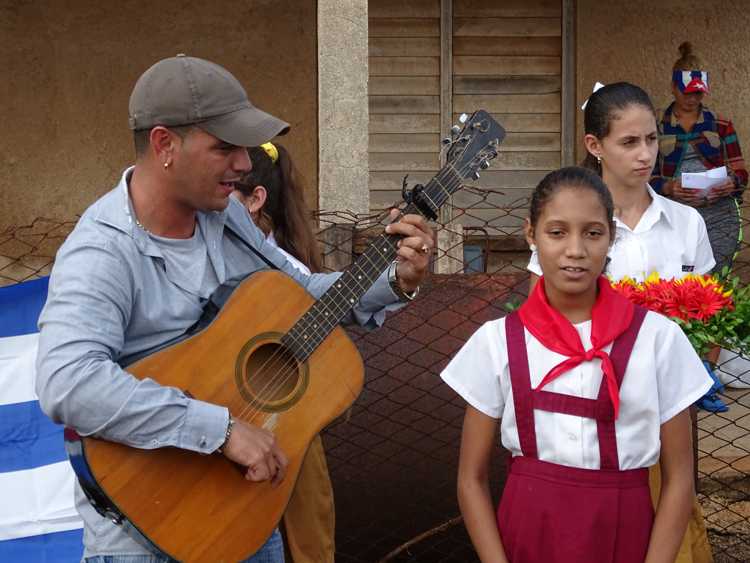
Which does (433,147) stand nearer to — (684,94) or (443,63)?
(443,63)

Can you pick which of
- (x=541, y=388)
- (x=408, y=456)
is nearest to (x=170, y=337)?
(x=541, y=388)

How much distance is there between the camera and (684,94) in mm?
7785

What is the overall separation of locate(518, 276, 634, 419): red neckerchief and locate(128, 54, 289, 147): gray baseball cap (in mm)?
824

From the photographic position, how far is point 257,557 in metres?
3.48

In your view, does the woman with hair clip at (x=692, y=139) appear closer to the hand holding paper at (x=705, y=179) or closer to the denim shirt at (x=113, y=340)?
the hand holding paper at (x=705, y=179)

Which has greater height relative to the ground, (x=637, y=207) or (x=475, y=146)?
(x=475, y=146)

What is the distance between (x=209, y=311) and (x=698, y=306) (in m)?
1.50

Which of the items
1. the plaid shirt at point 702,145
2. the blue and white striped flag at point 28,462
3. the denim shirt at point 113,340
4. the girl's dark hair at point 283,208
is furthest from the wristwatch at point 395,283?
the plaid shirt at point 702,145

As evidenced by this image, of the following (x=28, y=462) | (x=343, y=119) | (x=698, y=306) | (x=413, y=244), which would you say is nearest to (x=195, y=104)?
(x=413, y=244)

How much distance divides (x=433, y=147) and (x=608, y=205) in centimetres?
616

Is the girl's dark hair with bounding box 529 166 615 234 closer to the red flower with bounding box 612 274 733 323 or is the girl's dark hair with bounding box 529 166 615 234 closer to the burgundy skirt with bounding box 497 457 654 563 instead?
the red flower with bounding box 612 274 733 323

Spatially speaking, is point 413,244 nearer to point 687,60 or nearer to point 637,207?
point 637,207

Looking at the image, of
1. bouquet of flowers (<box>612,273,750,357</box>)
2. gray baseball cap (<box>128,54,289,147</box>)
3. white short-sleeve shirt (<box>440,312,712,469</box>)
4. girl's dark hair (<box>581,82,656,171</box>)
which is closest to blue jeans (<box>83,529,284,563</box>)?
white short-sleeve shirt (<box>440,312,712,469</box>)

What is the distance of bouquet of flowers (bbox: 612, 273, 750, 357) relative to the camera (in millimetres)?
3863
